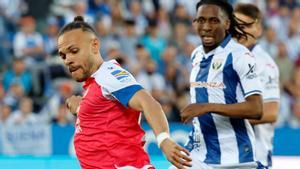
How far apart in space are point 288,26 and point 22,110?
6.32 metres

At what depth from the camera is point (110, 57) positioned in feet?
46.6

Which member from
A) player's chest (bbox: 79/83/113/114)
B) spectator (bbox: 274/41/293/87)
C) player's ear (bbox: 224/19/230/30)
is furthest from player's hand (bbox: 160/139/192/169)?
spectator (bbox: 274/41/293/87)

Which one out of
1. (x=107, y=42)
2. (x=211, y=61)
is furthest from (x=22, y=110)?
(x=211, y=61)

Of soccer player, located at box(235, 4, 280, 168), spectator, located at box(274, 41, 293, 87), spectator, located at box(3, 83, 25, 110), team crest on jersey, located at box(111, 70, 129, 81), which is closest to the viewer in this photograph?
team crest on jersey, located at box(111, 70, 129, 81)

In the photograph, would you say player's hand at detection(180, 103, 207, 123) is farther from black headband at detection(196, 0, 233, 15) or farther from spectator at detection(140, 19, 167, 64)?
spectator at detection(140, 19, 167, 64)

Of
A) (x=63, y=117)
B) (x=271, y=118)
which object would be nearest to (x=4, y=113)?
(x=63, y=117)

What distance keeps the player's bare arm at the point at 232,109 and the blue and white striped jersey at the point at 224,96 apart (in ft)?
0.31

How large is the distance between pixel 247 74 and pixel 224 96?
0.74 feet

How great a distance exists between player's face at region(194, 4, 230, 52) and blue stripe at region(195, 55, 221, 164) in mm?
131

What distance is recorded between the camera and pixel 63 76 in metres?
14.7

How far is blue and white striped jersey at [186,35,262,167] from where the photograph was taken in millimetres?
6387

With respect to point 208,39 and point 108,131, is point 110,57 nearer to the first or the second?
point 208,39

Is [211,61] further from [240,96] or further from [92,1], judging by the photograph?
[92,1]

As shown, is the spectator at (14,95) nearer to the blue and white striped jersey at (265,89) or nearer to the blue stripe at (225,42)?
the blue and white striped jersey at (265,89)
